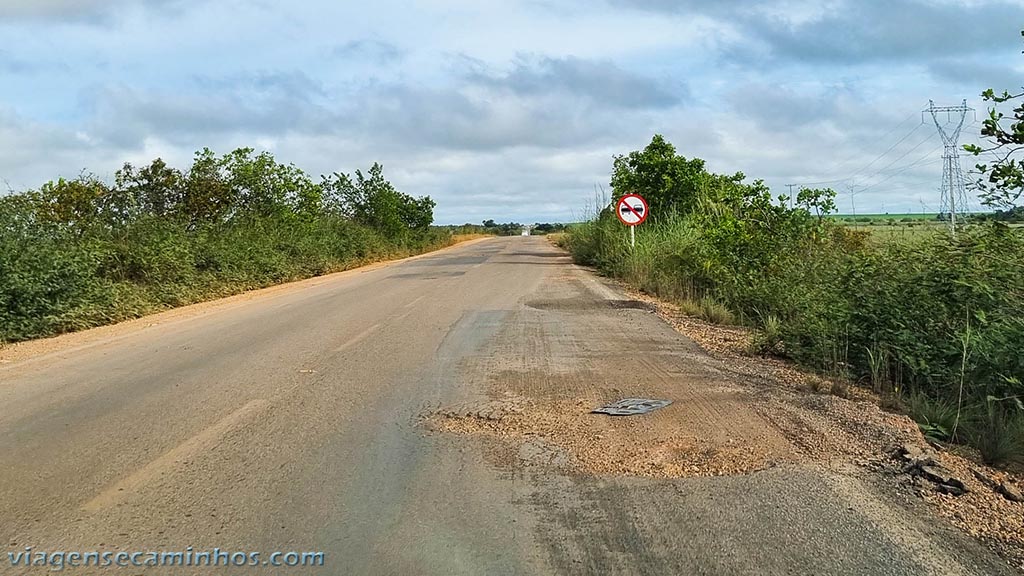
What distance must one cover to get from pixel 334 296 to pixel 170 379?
9405 mm

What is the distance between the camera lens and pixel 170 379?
8.60 meters

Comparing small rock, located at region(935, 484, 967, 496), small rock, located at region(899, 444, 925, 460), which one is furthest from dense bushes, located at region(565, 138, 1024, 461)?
small rock, located at region(935, 484, 967, 496)

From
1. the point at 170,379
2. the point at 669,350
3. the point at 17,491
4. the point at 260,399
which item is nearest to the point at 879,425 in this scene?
the point at 669,350

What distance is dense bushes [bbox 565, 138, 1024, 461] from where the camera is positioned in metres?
6.58

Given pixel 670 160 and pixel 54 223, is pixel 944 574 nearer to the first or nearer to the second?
pixel 54 223

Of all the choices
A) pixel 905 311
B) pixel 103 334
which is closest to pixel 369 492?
pixel 905 311

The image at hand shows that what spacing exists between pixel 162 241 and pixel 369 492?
51.2 ft

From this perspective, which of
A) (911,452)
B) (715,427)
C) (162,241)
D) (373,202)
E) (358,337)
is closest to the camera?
(911,452)

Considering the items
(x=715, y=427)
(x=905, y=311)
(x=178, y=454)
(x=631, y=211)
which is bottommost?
(x=715, y=427)

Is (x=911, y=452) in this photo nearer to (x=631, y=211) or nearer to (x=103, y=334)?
(x=103, y=334)

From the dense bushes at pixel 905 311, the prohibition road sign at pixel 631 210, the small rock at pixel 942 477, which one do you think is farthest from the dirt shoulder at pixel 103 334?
the small rock at pixel 942 477

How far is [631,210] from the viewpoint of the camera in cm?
2325

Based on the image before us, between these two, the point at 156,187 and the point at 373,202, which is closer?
the point at 156,187

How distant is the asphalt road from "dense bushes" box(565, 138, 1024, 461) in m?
1.97
